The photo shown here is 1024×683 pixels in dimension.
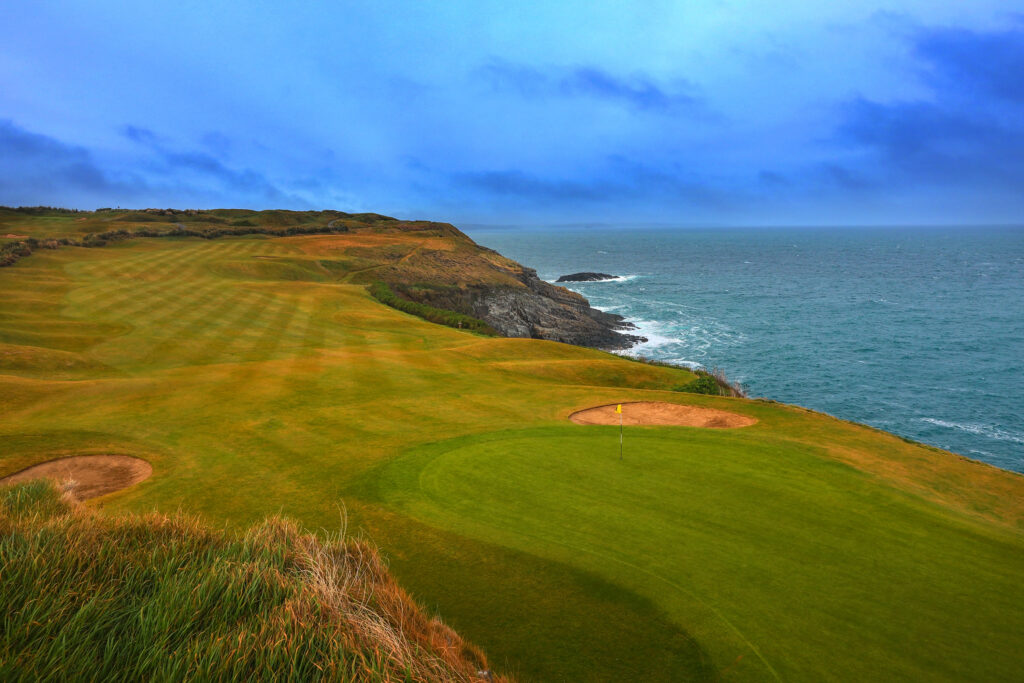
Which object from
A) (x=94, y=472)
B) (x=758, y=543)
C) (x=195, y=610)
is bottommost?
(x=94, y=472)

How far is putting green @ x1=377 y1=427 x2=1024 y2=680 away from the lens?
20.4ft

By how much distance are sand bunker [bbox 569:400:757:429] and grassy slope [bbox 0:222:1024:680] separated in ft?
2.08

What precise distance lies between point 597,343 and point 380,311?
19821 millimetres

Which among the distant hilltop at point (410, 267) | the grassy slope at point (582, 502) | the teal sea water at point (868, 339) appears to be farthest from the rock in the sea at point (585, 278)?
the grassy slope at point (582, 502)

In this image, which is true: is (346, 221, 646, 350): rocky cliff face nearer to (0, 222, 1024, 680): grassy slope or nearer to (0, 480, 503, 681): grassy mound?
(0, 222, 1024, 680): grassy slope

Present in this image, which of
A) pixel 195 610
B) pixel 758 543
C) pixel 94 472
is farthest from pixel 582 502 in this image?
pixel 94 472

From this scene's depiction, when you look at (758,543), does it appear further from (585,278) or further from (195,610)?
(585,278)

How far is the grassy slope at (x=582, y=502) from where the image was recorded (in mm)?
6340

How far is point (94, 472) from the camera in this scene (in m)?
11.2

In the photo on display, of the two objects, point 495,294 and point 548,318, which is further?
point 495,294

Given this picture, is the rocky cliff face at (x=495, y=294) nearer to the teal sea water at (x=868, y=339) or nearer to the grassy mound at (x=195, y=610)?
the teal sea water at (x=868, y=339)

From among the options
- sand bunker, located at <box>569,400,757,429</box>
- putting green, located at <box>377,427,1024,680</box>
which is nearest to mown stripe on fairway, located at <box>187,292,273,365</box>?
putting green, located at <box>377,427,1024,680</box>

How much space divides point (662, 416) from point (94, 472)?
13525mm

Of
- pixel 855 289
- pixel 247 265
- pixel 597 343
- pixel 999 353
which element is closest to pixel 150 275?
pixel 247 265
